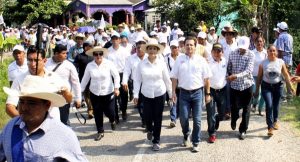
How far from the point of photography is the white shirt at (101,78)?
8680mm

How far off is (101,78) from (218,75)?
2.21 metres

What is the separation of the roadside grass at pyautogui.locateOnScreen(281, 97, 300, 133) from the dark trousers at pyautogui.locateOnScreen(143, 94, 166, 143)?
2.93 meters

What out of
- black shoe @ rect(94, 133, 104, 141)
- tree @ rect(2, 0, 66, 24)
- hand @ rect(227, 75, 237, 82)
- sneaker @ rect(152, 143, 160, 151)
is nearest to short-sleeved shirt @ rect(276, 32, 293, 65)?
hand @ rect(227, 75, 237, 82)

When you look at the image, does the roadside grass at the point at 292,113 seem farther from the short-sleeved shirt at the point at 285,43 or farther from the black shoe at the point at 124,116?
the black shoe at the point at 124,116

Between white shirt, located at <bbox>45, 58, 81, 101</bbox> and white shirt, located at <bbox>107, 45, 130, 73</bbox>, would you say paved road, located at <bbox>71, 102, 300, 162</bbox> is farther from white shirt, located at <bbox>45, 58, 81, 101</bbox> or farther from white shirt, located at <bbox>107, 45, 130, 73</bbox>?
white shirt, located at <bbox>107, 45, 130, 73</bbox>

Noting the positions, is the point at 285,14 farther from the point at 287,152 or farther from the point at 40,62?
the point at 40,62

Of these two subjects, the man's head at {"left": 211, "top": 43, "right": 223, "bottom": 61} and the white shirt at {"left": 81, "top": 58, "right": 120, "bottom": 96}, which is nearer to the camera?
the man's head at {"left": 211, "top": 43, "right": 223, "bottom": 61}

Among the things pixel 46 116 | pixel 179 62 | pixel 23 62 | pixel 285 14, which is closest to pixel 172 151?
pixel 179 62

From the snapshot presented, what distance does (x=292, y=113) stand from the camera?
1026cm

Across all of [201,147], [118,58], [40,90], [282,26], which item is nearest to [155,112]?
[201,147]

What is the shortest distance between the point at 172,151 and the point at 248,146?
1.35 meters

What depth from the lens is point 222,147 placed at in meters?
7.91

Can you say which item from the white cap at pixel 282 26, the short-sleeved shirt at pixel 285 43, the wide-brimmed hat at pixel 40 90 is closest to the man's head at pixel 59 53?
the wide-brimmed hat at pixel 40 90

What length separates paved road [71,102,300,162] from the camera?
24.3ft
